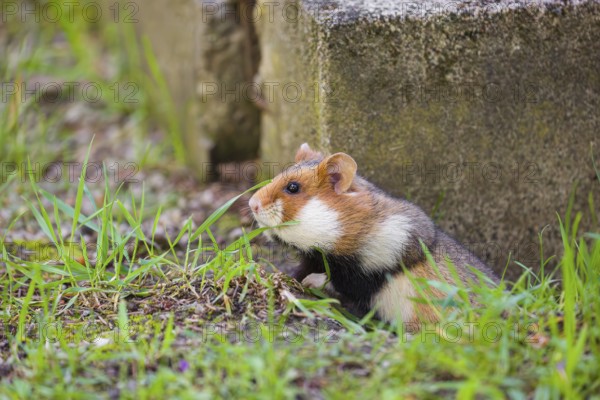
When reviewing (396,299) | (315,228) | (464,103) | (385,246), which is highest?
(464,103)

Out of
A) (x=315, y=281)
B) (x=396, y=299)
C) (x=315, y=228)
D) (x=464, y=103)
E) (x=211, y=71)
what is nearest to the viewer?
(x=315, y=228)

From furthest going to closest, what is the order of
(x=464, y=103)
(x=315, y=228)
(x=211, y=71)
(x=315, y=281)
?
(x=211, y=71)
(x=464, y=103)
(x=315, y=281)
(x=315, y=228)

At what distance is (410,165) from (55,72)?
179 inches

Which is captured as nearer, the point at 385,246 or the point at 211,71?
the point at 385,246

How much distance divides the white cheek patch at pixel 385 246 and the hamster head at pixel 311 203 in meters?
0.17

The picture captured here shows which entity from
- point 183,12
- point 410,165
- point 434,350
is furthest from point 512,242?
point 183,12

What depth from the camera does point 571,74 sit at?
4590 mm

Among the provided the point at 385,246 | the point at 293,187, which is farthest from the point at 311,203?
the point at 385,246

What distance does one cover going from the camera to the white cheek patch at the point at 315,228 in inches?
156

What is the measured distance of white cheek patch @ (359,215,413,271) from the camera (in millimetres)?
4012

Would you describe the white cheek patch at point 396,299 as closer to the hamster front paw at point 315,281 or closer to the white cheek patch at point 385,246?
the white cheek patch at point 385,246

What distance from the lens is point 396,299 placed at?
407cm

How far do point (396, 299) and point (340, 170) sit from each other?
0.75m

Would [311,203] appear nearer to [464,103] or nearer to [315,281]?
[315,281]
